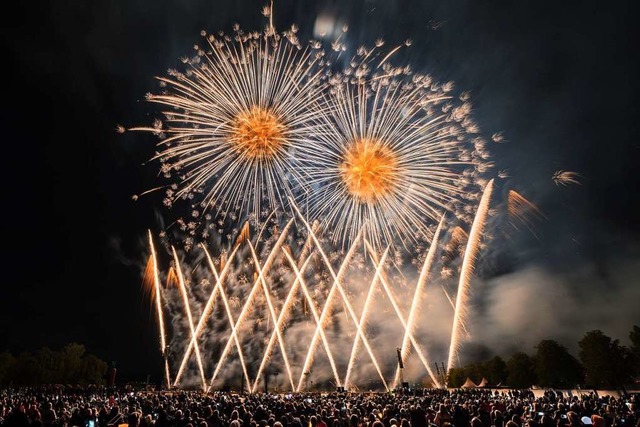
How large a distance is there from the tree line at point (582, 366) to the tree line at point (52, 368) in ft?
279

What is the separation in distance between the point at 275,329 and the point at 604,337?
54080 millimetres

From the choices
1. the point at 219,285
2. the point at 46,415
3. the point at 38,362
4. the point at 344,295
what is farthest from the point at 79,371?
the point at 46,415

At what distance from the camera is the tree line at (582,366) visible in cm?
6006

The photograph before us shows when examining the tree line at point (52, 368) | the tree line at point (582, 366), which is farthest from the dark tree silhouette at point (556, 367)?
the tree line at point (52, 368)

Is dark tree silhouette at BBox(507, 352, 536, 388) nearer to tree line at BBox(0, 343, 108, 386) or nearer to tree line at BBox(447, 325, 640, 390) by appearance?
tree line at BBox(447, 325, 640, 390)

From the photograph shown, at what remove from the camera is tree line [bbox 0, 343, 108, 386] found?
3248 inches

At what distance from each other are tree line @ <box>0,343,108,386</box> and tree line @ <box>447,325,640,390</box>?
3345 inches

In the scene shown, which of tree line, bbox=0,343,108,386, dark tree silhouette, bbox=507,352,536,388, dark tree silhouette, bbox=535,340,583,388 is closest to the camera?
dark tree silhouette, bbox=535,340,583,388

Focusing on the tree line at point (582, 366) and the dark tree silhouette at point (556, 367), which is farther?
the dark tree silhouette at point (556, 367)

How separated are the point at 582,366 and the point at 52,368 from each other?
100318 mm

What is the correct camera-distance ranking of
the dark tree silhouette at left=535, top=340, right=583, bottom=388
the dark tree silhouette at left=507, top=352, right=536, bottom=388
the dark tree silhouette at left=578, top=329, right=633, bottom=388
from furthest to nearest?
1. the dark tree silhouette at left=507, top=352, right=536, bottom=388
2. the dark tree silhouette at left=535, top=340, right=583, bottom=388
3. the dark tree silhouette at left=578, top=329, right=633, bottom=388

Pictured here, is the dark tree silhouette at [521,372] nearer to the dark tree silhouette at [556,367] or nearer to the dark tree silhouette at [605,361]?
the dark tree silhouette at [556,367]

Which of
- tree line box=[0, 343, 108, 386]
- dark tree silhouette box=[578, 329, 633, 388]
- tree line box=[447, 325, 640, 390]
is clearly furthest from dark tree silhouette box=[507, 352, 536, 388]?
tree line box=[0, 343, 108, 386]

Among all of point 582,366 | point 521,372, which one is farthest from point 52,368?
point 582,366
